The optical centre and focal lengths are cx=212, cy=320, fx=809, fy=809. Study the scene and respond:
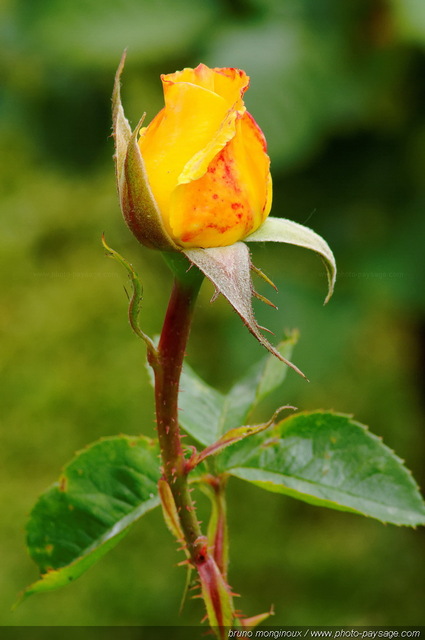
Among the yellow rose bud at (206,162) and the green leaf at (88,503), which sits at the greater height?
the yellow rose bud at (206,162)

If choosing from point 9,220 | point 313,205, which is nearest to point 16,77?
point 9,220

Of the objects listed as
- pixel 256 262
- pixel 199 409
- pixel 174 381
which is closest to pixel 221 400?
pixel 199 409

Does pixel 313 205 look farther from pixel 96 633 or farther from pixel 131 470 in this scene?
pixel 131 470

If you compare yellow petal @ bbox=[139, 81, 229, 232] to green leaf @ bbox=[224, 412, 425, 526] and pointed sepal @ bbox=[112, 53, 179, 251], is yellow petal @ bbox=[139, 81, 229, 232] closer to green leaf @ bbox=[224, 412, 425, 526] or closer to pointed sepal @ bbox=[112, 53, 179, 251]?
pointed sepal @ bbox=[112, 53, 179, 251]

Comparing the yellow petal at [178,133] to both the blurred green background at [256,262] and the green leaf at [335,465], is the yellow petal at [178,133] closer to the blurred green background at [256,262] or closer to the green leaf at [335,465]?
the green leaf at [335,465]

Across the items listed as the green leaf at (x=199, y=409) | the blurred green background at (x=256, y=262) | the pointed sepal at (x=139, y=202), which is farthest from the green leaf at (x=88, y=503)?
the blurred green background at (x=256, y=262)
